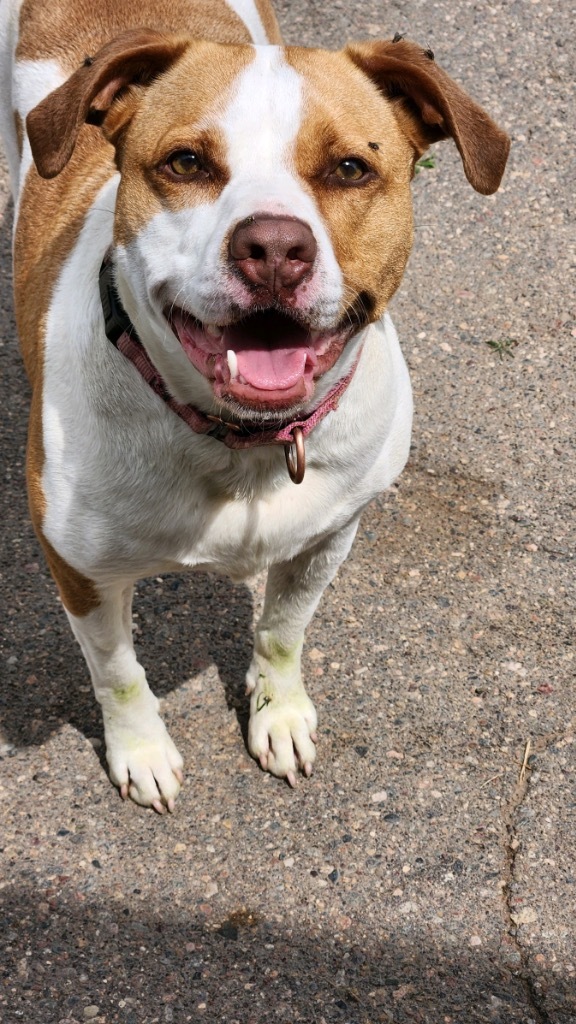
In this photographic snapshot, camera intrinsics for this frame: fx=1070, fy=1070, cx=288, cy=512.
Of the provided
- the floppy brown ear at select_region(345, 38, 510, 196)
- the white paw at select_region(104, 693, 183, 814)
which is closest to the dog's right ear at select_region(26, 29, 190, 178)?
the floppy brown ear at select_region(345, 38, 510, 196)

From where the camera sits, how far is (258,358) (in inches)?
79.9

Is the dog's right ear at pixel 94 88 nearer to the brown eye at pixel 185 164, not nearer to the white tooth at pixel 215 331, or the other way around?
the brown eye at pixel 185 164

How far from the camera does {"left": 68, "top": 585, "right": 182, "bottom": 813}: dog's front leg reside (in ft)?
9.40

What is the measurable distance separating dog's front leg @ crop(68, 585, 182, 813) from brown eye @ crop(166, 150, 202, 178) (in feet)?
3.84

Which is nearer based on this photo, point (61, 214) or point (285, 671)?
point (61, 214)

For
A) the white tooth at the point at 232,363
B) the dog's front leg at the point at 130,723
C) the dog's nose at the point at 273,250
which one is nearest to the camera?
the dog's nose at the point at 273,250

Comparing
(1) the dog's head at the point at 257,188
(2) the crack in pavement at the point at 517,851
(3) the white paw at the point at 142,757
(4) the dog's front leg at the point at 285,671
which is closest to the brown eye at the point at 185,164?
(1) the dog's head at the point at 257,188

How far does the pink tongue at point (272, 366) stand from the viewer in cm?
199

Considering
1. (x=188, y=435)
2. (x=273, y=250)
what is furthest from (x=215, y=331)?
(x=188, y=435)

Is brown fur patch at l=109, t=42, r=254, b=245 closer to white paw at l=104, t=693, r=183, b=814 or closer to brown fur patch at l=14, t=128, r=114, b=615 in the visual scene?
brown fur patch at l=14, t=128, r=114, b=615

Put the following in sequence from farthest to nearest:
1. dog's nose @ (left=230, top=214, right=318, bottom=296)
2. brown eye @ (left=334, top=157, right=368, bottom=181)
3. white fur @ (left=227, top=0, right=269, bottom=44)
Answer: white fur @ (left=227, top=0, right=269, bottom=44), brown eye @ (left=334, top=157, right=368, bottom=181), dog's nose @ (left=230, top=214, right=318, bottom=296)

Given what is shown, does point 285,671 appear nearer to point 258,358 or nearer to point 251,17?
point 258,358

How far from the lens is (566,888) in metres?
2.94

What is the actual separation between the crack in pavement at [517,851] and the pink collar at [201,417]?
4.59ft
